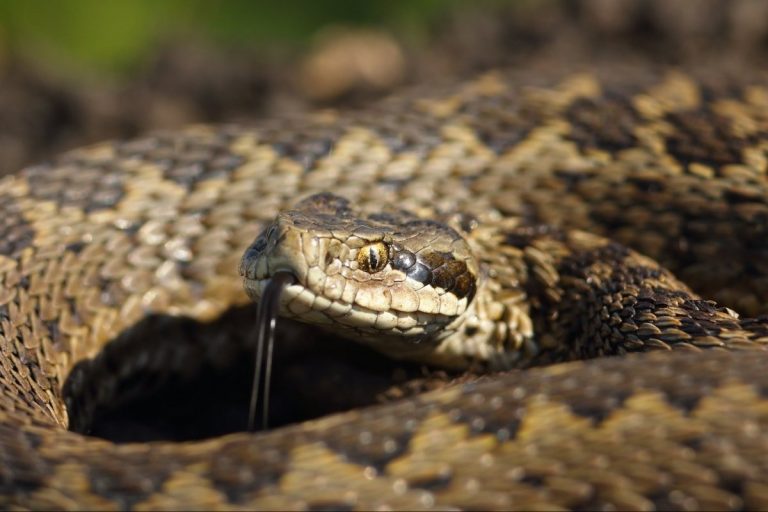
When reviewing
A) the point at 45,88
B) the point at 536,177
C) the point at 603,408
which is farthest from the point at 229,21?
the point at 603,408

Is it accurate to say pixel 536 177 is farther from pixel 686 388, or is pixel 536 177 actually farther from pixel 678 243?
pixel 686 388

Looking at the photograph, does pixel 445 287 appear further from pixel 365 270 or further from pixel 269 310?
pixel 269 310

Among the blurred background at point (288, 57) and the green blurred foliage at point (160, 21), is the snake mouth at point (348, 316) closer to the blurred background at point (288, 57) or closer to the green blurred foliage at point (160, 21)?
the blurred background at point (288, 57)

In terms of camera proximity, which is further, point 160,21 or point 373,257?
point 160,21

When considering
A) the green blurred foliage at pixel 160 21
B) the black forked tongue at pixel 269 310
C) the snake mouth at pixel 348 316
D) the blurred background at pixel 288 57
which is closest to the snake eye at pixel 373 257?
the snake mouth at pixel 348 316

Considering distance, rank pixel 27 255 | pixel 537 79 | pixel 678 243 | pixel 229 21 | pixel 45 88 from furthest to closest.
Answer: pixel 229 21 → pixel 45 88 → pixel 537 79 → pixel 678 243 → pixel 27 255

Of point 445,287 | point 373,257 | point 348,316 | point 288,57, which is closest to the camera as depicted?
point 348,316

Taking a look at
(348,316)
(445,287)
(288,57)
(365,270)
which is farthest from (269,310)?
(288,57)
